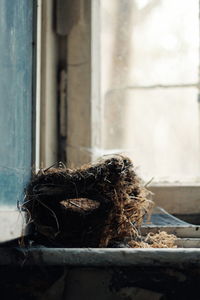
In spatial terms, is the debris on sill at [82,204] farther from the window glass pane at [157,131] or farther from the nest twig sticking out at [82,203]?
the window glass pane at [157,131]

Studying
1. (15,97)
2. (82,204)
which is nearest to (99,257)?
(82,204)

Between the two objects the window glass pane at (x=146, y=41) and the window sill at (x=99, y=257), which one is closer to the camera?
the window sill at (x=99, y=257)

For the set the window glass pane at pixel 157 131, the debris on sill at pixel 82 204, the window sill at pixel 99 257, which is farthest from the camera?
the window glass pane at pixel 157 131

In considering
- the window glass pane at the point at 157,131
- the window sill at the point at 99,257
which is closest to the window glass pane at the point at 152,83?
the window glass pane at the point at 157,131

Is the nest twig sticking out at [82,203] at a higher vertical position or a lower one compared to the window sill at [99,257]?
higher

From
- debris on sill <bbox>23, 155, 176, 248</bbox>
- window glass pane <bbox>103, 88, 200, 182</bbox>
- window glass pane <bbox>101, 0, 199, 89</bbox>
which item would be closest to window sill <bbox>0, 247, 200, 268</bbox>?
debris on sill <bbox>23, 155, 176, 248</bbox>

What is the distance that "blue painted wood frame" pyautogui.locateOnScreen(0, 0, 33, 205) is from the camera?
3.71 ft

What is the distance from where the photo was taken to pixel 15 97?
3.98 feet

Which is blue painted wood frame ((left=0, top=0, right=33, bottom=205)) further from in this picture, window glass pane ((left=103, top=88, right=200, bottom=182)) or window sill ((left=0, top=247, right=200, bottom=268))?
window glass pane ((left=103, top=88, right=200, bottom=182))

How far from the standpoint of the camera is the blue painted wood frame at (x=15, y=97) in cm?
113

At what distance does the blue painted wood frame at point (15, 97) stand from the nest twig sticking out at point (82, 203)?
2.2 inches

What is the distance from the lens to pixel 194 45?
6.17 ft

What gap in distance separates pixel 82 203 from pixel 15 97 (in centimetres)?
27

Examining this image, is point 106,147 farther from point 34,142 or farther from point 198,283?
point 198,283
